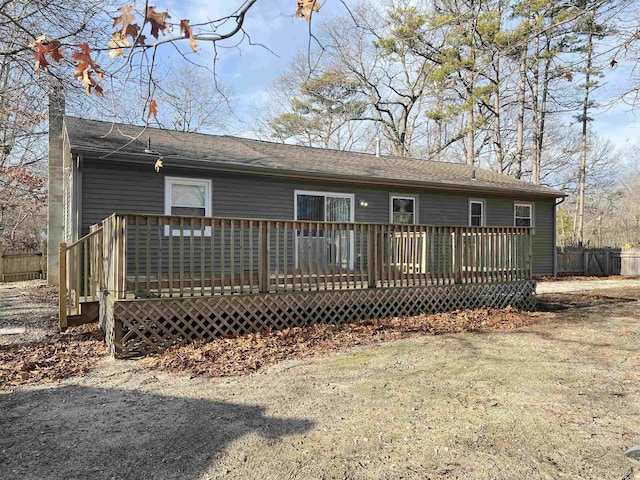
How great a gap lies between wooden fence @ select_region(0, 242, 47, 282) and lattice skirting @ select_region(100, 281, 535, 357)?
1033cm

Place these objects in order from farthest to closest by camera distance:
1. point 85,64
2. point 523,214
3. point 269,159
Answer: point 523,214 < point 269,159 < point 85,64

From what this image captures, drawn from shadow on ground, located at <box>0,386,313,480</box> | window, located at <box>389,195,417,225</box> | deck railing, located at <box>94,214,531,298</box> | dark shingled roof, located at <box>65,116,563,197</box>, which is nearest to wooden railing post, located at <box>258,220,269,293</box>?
deck railing, located at <box>94,214,531,298</box>

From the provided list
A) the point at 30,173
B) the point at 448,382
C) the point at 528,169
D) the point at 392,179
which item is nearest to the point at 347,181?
the point at 392,179

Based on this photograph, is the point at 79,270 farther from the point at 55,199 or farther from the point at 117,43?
the point at 55,199

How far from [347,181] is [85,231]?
5.89 metres

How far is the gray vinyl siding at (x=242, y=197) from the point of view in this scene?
27.8 ft

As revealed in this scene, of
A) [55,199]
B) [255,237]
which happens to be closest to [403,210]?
[255,237]

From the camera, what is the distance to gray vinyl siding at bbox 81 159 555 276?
8.48 metres

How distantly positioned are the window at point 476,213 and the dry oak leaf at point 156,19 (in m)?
12.2

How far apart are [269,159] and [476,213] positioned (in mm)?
6941

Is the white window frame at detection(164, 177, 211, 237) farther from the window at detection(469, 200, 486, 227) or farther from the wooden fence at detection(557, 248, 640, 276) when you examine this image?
the wooden fence at detection(557, 248, 640, 276)

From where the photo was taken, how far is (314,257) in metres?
6.43

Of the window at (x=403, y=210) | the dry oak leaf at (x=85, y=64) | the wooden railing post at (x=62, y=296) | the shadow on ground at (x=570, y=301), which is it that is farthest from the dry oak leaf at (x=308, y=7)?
the window at (x=403, y=210)

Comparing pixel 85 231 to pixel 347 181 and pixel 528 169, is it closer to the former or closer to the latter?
pixel 347 181
